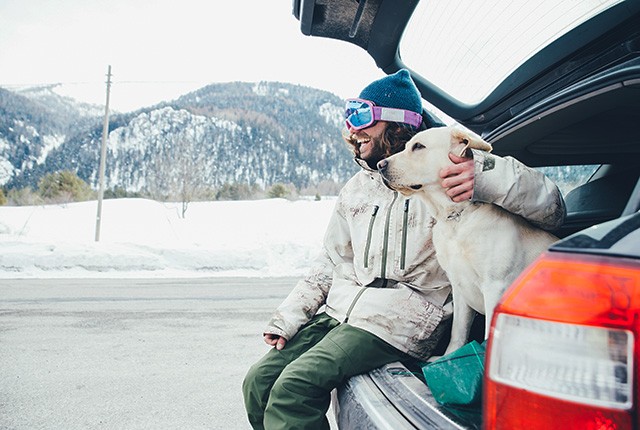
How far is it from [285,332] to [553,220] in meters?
1.17

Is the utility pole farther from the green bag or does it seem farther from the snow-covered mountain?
the snow-covered mountain

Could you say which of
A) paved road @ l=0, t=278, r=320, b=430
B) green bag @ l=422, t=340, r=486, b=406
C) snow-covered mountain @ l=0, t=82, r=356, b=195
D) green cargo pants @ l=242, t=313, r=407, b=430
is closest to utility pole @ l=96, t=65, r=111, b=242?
paved road @ l=0, t=278, r=320, b=430

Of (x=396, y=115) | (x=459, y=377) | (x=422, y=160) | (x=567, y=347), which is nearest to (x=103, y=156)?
(x=396, y=115)

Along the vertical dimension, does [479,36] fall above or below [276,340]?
above

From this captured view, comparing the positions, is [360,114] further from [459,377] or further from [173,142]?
[173,142]

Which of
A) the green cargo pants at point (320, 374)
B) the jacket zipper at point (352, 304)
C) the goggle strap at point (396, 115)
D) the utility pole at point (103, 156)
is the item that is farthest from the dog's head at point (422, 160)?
the utility pole at point (103, 156)

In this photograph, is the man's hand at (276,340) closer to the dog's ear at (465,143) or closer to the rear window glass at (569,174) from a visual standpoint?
the dog's ear at (465,143)

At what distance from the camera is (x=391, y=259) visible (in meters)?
2.02

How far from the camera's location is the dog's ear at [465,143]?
6.51 feet

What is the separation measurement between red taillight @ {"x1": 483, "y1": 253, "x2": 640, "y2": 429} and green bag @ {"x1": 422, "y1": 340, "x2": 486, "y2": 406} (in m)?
0.41

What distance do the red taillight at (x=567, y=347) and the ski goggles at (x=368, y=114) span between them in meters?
1.65

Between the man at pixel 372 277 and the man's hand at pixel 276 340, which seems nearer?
the man at pixel 372 277

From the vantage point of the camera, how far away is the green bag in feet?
4.06

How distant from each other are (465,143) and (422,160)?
236 millimetres
